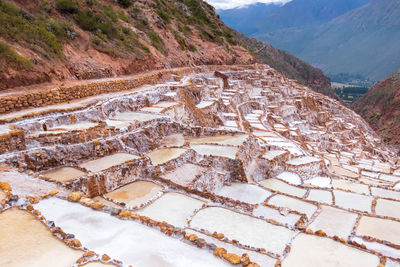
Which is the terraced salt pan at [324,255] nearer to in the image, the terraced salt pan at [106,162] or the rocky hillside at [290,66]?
the terraced salt pan at [106,162]

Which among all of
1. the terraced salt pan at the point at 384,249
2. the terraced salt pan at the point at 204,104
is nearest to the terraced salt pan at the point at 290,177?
the terraced salt pan at the point at 384,249

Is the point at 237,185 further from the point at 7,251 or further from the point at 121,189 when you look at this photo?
the point at 7,251

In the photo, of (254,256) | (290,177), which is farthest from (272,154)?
(254,256)

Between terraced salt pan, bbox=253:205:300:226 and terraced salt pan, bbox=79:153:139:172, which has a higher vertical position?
terraced salt pan, bbox=79:153:139:172

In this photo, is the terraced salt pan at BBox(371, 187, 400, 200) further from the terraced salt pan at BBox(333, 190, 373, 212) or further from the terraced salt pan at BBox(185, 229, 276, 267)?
the terraced salt pan at BBox(185, 229, 276, 267)

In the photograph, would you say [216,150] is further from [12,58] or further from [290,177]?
[12,58]

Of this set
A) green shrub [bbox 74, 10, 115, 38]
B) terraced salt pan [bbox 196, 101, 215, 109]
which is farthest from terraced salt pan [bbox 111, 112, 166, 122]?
green shrub [bbox 74, 10, 115, 38]
